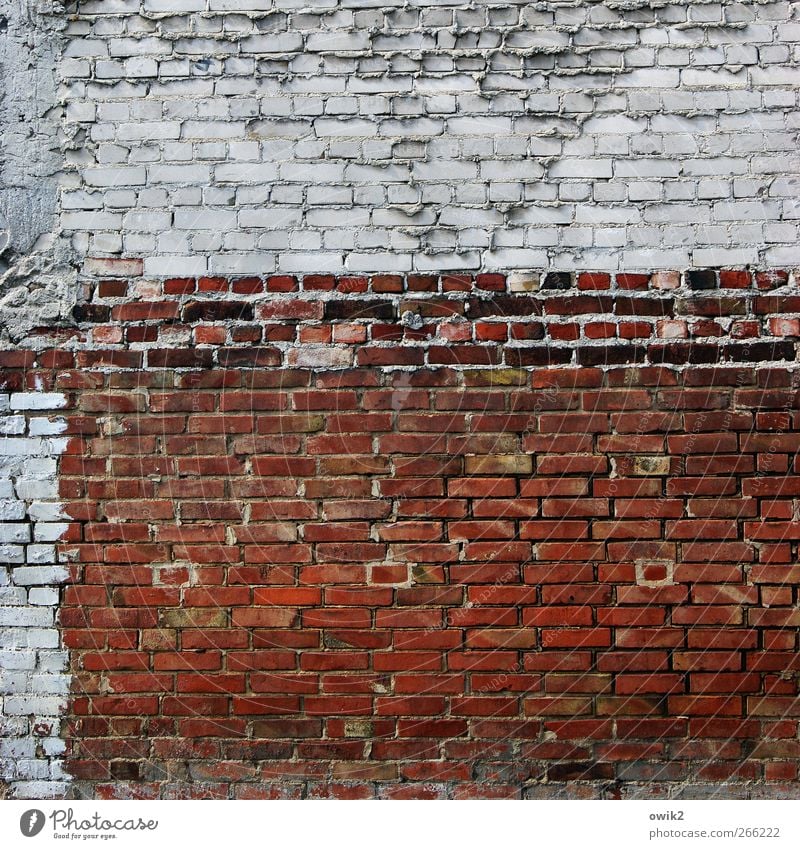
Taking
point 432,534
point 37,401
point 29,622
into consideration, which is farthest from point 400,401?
point 29,622

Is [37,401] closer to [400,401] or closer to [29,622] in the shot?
[29,622]

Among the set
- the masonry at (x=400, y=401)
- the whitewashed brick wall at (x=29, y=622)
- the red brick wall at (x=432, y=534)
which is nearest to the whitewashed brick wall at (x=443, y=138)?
the masonry at (x=400, y=401)

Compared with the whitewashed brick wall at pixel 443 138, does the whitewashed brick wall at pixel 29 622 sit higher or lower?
lower

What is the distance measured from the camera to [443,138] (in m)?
2.10

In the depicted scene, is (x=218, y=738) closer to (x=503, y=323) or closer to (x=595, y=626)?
(x=595, y=626)

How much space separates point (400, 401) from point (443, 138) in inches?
32.2

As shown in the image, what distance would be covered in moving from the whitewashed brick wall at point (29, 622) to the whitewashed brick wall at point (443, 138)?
28.0 inches

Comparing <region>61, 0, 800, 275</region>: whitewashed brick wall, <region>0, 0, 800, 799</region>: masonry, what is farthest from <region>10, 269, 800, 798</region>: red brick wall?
<region>61, 0, 800, 275</region>: whitewashed brick wall

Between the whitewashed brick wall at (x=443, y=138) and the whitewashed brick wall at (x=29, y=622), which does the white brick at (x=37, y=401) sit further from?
the whitewashed brick wall at (x=443, y=138)

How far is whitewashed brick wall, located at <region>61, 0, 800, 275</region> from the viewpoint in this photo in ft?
6.86

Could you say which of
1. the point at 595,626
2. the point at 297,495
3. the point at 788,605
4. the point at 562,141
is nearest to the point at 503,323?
the point at 562,141

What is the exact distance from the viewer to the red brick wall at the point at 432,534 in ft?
6.68

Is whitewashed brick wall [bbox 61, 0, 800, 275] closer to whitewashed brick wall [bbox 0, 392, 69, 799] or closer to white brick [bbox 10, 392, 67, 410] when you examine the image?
white brick [bbox 10, 392, 67, 410]

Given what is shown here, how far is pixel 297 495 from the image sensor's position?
2076mm
